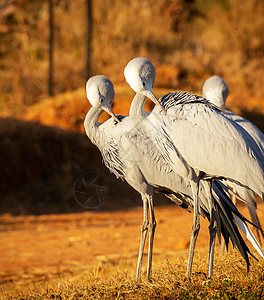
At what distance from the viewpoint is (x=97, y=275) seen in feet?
16.0

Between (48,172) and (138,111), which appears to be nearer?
(138,111)

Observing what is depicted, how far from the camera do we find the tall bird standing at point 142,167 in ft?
14.9

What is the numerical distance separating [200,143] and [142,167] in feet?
2.26

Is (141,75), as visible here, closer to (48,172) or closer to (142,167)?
(142,167)

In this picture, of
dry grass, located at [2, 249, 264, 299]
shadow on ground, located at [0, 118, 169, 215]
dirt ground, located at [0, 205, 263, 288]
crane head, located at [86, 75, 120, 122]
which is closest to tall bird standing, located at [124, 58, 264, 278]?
dry grass, located at [2, 249, 264, 299]

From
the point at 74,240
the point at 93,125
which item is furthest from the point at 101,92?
the point at 74,240

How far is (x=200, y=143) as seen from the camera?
4043 millimetres

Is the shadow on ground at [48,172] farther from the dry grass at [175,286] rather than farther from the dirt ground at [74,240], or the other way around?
the dry grass at [175,286]

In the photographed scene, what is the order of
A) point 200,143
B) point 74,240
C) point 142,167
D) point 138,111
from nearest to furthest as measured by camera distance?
1. point 200,143
2. point 138,111
3. point 142,167
4. point 74,240

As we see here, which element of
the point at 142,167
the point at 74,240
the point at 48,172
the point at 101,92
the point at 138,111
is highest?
the point at 101,92

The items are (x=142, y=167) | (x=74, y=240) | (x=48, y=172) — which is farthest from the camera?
(x=48, y=172)

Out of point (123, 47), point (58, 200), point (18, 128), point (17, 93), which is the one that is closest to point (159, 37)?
point (123, 47)

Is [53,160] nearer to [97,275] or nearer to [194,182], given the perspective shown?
[97,275]

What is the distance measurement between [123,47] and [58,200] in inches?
380
